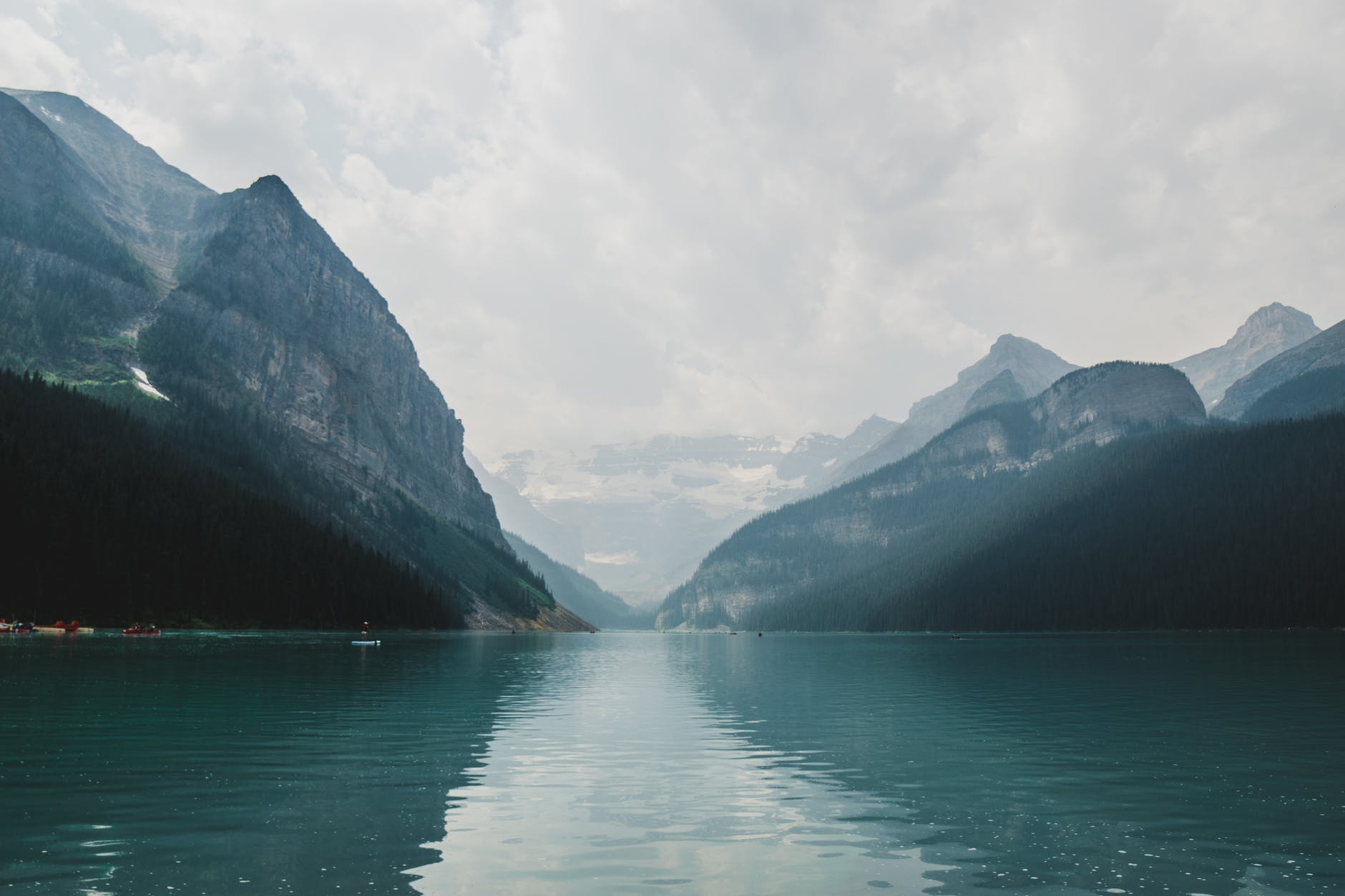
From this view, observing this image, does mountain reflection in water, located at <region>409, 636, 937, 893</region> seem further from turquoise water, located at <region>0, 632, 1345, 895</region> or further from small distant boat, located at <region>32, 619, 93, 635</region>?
small distant boat, located at <region>32, 619, 93, 635</region>

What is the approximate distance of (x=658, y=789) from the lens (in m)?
33.8

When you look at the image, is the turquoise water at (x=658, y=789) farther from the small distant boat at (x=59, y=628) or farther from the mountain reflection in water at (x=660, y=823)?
the small distant boat at (x=59, y=628)

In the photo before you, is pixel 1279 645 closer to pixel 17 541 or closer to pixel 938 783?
pixel 938 783

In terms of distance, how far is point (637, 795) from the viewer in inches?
1280

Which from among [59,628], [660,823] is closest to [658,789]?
[660,823]

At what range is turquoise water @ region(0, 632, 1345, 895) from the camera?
22.0 meters

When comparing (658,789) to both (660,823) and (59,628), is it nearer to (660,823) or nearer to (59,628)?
(660,823)

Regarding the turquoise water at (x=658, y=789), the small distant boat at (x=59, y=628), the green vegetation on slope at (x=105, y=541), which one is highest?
the green vegetation on slope at (x=105, y=541)

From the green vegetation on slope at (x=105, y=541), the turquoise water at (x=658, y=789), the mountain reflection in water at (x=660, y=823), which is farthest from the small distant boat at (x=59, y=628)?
the mountain reflection in water at (x=660, y=823)

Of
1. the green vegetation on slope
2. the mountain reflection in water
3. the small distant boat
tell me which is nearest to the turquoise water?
the mountain reflection in water

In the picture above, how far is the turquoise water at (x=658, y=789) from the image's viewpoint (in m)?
22.0

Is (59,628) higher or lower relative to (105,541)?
lower

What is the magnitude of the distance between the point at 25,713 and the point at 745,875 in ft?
146

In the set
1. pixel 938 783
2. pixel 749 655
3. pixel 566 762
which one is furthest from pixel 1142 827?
pixel 749 655
